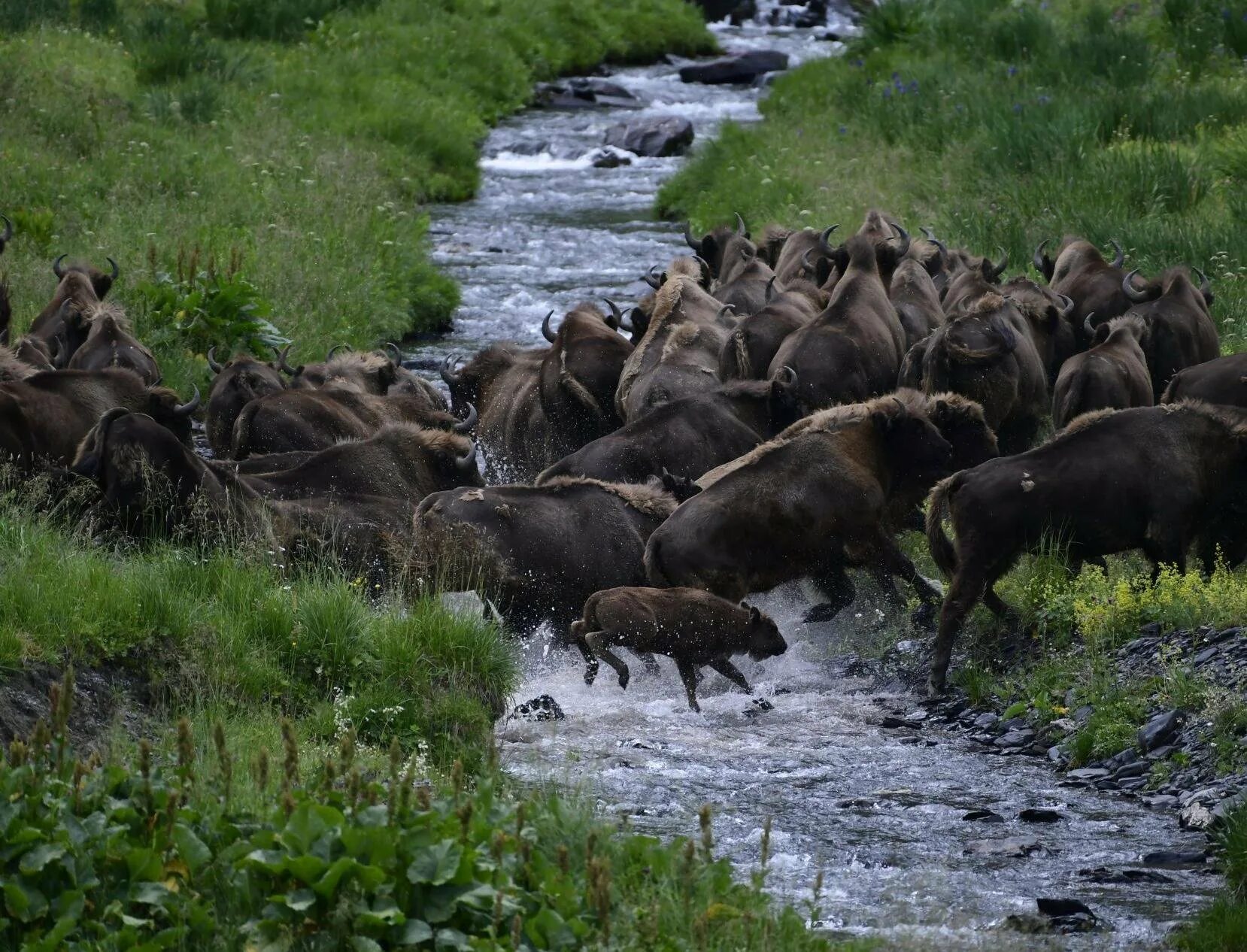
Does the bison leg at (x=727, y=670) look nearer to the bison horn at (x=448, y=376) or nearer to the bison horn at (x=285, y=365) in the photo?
the bison horn at (x=448, y=376)

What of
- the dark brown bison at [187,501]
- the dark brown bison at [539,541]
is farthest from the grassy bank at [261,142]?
the dark brown bison at [539,541]

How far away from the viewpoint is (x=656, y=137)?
29906 mm

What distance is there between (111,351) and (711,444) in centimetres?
503

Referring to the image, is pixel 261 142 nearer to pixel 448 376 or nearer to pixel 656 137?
pixel 656 137

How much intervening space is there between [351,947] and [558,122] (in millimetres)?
27485

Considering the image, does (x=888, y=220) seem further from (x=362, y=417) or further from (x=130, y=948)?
(x=130, y=948)

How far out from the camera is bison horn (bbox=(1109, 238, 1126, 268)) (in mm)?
15953

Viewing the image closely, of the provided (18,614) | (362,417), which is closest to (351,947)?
(18,614)

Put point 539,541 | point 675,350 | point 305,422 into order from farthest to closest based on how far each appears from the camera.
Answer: point 675,350, point 305,422, point 539,541

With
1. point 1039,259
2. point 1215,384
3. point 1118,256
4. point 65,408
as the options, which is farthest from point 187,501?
point 1039,259

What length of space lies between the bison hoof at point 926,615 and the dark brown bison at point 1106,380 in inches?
80.5

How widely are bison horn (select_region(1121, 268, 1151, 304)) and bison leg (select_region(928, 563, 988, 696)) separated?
5.23m

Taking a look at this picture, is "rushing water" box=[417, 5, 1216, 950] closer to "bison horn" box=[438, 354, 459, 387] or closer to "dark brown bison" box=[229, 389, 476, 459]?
"dark brown bison" box=[229, 389, 476, 459]

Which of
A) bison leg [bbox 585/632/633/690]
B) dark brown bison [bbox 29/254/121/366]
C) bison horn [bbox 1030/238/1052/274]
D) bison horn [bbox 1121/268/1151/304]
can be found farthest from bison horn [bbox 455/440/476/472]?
bison horn [bbox 1030/238/1052/274]
